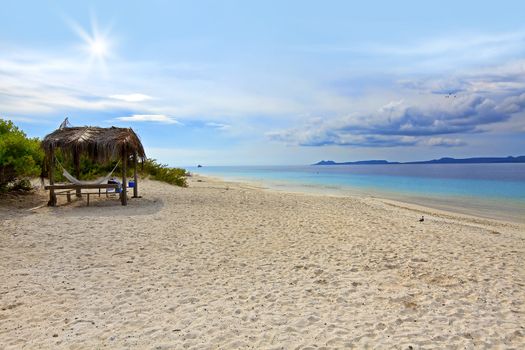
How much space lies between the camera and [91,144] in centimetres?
1128

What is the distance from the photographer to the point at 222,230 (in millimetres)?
8117

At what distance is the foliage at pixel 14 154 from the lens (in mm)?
10586

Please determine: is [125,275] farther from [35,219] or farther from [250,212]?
[250,212]

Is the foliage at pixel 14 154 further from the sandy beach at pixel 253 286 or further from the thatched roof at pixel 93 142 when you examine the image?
the sandy beach at pixel 253 286

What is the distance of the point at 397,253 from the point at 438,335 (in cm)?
300

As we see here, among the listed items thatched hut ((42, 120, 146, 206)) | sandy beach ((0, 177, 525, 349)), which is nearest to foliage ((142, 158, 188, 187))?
thatched hut ((42, 120, 146, 206))

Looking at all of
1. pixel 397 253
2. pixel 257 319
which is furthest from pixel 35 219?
pixel 397 253

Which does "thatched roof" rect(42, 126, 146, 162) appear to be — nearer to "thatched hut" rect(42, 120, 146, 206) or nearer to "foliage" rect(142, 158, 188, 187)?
"thatched hut" rect(42, 120, 146, 206)

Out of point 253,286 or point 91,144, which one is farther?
point 91,144

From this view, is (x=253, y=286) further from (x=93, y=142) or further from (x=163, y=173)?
(x=163, y=173)

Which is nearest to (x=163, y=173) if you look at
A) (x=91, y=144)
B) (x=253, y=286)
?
(x=91, y=144)

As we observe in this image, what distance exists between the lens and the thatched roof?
11.2m

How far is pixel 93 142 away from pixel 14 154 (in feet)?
6.98

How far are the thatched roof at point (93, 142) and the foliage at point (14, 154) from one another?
49 cm
